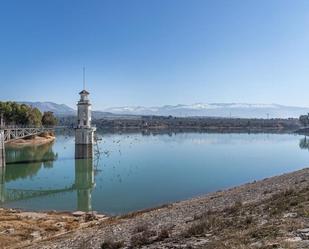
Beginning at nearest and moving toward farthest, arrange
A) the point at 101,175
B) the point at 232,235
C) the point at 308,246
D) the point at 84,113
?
the point at 308,246 → the point at 232,235 → the point at 101,175 → the point at 84,113

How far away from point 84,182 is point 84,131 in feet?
89.9

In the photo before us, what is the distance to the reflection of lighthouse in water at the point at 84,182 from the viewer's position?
149 ft

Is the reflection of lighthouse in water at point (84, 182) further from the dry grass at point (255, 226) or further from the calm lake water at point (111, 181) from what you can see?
the dry grass at point (255, 226)

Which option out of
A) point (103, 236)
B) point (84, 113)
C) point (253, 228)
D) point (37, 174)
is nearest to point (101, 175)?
point (37, 174)

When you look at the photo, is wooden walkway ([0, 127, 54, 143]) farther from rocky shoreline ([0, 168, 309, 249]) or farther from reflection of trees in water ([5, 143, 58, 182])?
rocky shoreline ([0, 168, 309, 249])

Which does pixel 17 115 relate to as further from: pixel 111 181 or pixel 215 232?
pixel 215 232

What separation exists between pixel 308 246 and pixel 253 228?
3561 millimetres

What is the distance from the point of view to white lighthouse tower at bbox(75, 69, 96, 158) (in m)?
87.6

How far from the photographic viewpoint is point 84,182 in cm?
6228

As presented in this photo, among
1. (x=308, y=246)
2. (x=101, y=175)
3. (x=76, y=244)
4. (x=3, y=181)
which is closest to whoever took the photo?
(x=308, y=246)

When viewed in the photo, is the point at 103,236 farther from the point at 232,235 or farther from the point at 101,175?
the point at 101,175

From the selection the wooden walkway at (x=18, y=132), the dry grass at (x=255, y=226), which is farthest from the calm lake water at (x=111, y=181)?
the dry grass at (x=255, y=226)

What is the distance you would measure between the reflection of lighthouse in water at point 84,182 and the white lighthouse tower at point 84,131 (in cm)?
219

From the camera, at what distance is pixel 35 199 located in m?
48.1
